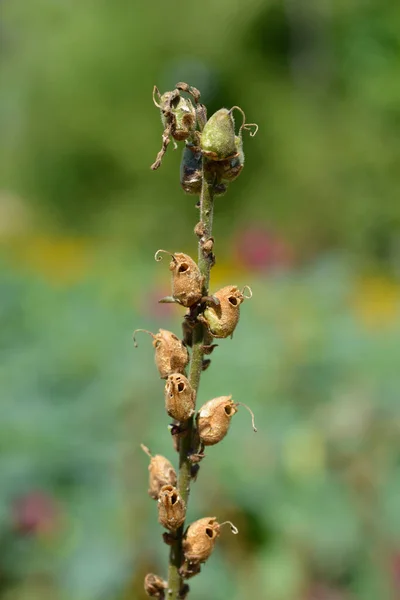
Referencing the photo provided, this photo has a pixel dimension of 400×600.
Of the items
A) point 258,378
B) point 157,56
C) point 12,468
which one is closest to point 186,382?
point 12,468

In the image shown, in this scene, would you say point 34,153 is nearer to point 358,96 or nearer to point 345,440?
point 358,96

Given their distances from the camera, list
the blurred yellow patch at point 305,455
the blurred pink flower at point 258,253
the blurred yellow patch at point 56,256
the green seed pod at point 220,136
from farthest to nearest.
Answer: the blurred yellow patch at point 56,256
the blurred pink flower at point 258,253
the blurred yellow patch at point 305,455
the green seed pod at point 220,136

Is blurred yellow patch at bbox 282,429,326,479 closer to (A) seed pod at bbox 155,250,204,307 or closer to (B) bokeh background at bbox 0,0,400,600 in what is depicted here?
(B) bokeh background at bbox 0,0,400,600

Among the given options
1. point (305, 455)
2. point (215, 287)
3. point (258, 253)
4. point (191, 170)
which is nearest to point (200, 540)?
point (191, 170)

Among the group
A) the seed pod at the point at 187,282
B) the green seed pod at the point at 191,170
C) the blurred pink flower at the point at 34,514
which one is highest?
the green seed pod at the point at 191,170

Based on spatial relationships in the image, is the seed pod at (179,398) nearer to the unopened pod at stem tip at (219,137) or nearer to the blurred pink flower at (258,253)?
the unopened pod at stem tip at (219,137)

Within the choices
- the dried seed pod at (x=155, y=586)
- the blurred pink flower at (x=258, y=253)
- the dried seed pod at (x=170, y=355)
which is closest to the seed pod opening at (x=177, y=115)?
the dried seed pod at (x=170, y=355)

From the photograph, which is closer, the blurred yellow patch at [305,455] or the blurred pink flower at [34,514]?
the blurred pink flower at [34,514]
